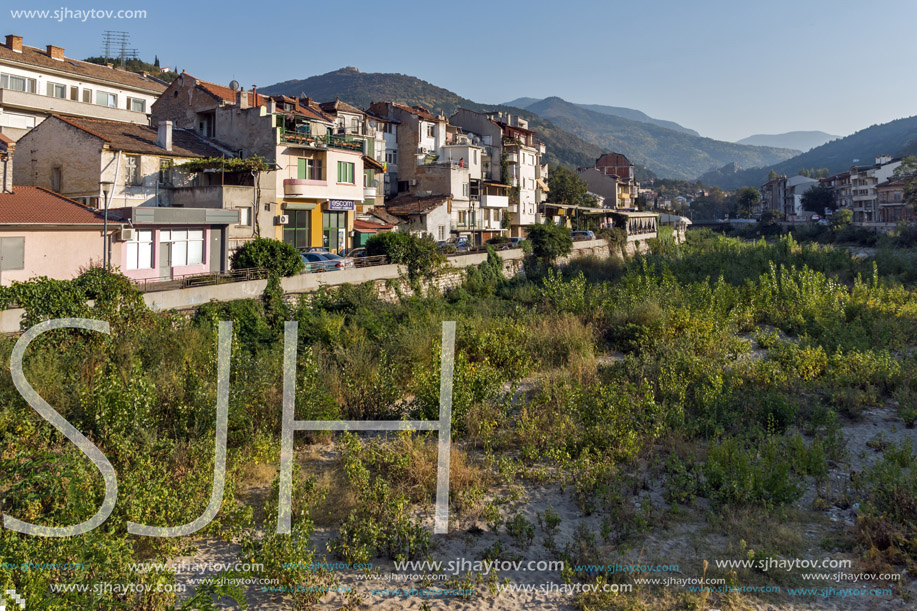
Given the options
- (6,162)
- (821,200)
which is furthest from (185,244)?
(821,200)

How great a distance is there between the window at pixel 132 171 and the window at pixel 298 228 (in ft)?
20.4

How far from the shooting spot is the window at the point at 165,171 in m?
25.2

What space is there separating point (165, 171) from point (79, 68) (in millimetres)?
16550

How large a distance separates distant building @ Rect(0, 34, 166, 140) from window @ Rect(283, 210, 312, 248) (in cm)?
1430

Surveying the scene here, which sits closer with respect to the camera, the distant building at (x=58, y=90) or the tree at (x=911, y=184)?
the distant building at (x=58, y=90)

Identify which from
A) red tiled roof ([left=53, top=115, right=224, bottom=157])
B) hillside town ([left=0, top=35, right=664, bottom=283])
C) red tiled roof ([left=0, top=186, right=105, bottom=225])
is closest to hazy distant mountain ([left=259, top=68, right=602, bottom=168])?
hillside town ([left=0, top=35, right=664, bottom=283])

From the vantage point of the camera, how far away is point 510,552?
25.6 feet

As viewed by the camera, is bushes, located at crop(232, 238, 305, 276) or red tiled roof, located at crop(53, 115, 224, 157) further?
red tiled roof, located at crop(53, 115, 224, 157)

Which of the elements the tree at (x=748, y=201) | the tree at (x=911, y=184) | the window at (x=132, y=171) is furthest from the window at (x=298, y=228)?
the tree at (x=748, y=201)

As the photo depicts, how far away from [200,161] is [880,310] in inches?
1008

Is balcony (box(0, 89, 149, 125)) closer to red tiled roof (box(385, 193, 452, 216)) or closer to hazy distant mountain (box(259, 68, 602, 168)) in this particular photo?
red tiled roof (box(385, 193, 452, 216))

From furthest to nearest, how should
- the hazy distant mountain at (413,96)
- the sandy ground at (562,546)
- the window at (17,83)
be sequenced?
the hazy distant mountain at (413,96), the window at (17,83), the sandy ground at (562,546)

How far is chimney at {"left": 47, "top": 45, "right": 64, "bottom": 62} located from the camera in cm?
3547

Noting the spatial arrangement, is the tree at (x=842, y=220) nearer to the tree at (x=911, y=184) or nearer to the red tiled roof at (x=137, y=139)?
the tree at (x=911, y=184)
